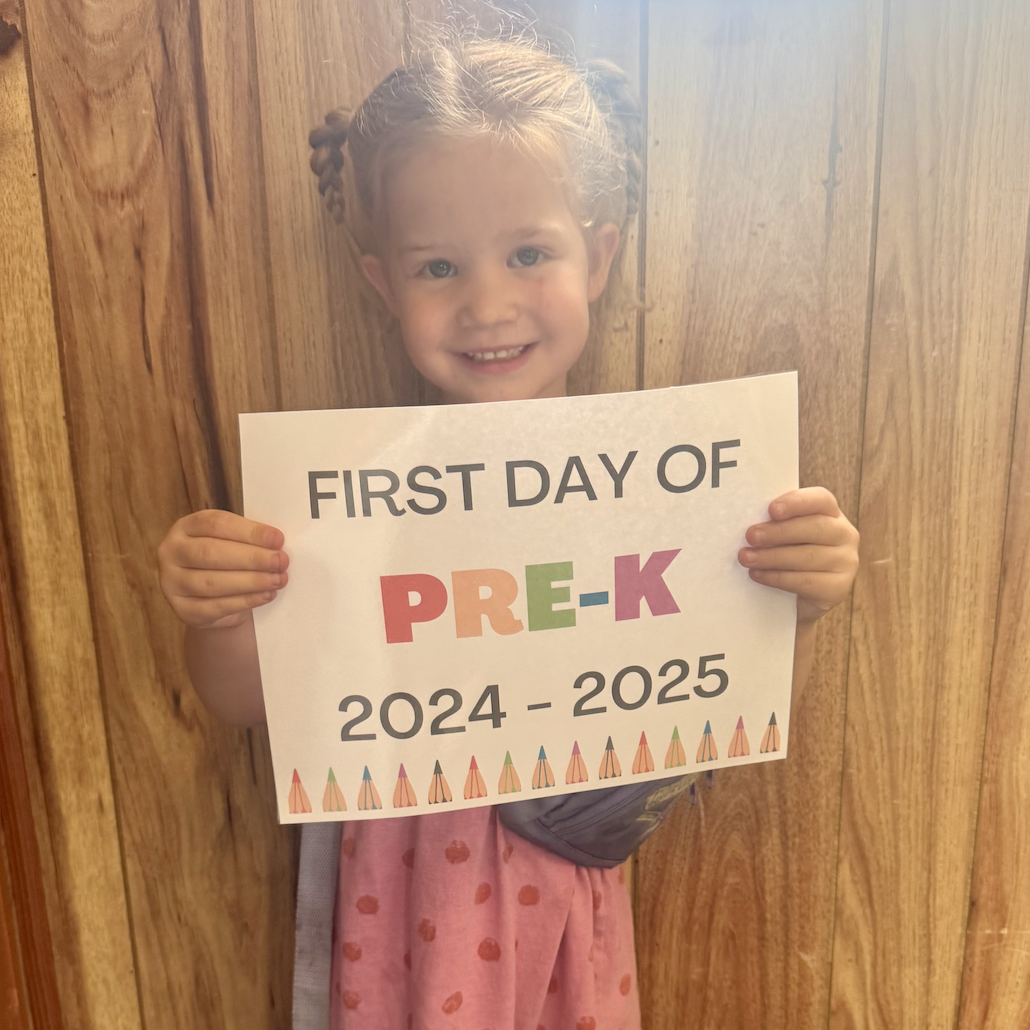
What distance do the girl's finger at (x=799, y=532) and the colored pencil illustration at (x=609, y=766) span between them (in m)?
0.17

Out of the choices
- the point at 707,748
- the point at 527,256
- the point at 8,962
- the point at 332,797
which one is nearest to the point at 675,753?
the point at 707,748

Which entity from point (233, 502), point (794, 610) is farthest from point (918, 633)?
point (233, 502)

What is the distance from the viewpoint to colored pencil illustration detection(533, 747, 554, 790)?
0.59 m

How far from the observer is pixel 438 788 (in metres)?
0.58

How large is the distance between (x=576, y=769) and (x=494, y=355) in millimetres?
288

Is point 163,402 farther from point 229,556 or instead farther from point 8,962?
point 8,962

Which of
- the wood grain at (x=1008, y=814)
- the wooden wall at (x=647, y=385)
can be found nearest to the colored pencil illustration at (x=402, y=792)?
the wooden wall at (x=647, y=385)

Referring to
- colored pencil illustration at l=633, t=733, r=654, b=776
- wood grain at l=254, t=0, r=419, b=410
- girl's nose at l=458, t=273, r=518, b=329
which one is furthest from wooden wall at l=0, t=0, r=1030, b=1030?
colored pencil illustration at l=633, t=733, r=654, b=776

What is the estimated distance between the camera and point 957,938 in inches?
32.6

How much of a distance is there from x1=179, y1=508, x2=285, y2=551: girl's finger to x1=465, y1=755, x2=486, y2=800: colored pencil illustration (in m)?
0.20

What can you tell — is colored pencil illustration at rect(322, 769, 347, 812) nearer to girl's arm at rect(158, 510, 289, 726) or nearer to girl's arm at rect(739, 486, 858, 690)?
girl's arm at rect(158, 510, 289, 726)

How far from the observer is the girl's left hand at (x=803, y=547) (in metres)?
0.57

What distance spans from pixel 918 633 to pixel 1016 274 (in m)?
0.31

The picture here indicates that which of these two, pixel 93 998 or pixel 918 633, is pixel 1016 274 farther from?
pixel 93 998
